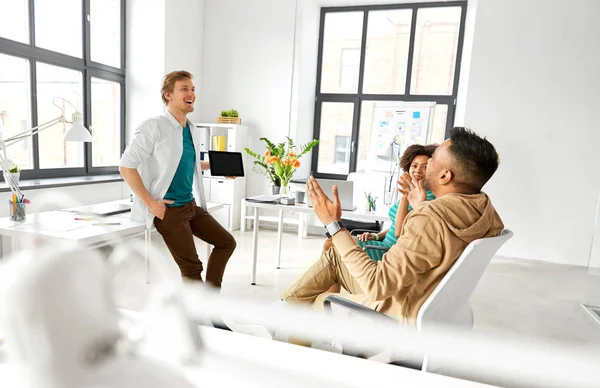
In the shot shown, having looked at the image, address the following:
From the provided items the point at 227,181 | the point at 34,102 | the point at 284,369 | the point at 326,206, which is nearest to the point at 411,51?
the point at 227,181

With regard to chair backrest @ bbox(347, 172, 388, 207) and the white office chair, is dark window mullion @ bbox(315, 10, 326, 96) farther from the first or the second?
the white office chair

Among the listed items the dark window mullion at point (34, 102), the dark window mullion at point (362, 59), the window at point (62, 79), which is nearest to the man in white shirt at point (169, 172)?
the window at point (62, 79)

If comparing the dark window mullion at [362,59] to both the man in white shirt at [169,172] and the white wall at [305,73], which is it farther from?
the man in white shirt at [169,172]

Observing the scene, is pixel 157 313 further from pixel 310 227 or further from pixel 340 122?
pixel 340 122

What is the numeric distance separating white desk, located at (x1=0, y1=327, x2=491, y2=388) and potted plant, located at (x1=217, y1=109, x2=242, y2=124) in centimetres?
481

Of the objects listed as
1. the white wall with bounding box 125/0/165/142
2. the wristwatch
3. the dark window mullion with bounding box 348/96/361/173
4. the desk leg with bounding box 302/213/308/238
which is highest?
the white wall with bounding box 125/0/165/142

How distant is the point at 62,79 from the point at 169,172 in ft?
9.51

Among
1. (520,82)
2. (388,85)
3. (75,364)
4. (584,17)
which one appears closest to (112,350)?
(75,364)

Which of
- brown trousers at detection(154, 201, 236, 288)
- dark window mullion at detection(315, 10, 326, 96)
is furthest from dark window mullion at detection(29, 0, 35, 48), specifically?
dark window mullion at detection(315, 10, 326, 96)

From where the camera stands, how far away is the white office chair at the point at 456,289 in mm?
1073

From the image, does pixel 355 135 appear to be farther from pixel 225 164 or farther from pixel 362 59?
pixel 225 164

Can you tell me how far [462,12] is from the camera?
497 centimetres

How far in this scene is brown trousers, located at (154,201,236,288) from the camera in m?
2.20

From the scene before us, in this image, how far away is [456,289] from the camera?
1140 mm
